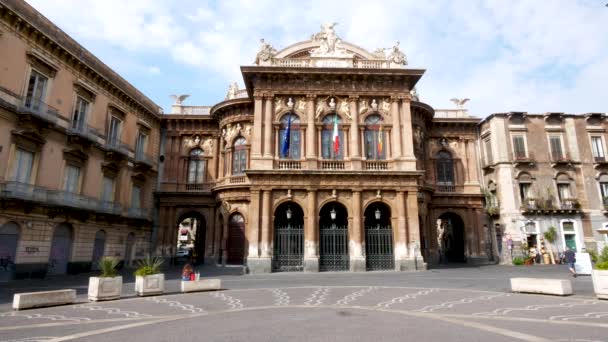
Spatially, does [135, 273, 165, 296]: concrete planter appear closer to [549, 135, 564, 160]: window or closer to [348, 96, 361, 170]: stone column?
[348, 96, 361, 170]: stone column

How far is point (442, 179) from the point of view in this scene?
29.3m

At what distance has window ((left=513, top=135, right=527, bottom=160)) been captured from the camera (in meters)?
28.6

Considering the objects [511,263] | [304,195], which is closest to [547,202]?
[511,263]

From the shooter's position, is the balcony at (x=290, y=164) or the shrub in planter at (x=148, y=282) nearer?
the shrub in planter at (x=148, y=282)

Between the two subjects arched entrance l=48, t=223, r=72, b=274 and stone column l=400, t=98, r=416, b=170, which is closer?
arched entrance l=48, t=223, r=72, b=274

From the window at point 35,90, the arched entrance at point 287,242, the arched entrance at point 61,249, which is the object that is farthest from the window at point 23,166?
the arched entrance at point 287,242

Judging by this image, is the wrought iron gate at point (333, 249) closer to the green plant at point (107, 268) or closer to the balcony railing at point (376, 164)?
the balcony railing at point (376, 164)

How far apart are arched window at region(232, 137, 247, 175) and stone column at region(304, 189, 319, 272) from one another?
6.50 meters

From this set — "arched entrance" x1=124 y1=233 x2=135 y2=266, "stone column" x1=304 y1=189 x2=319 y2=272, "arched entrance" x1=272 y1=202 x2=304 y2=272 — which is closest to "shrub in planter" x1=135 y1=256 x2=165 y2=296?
"arched entrance" x1=272 y1=202 x2=304 y2=272

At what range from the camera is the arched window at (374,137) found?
76.7ft

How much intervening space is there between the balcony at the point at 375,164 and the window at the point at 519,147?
1284 centimetres

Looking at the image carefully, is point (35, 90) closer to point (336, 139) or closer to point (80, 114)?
point (80, 114)

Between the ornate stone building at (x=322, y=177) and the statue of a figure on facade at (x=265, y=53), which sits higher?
the statue of a figure on facade at (x=265, y=53)

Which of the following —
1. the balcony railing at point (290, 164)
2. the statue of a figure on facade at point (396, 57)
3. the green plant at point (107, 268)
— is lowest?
the green plant at point (107, 268)
